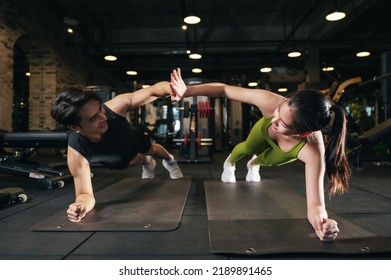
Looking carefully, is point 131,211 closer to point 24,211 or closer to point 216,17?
point 24,211

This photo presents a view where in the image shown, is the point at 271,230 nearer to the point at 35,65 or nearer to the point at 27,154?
the point at 27,154

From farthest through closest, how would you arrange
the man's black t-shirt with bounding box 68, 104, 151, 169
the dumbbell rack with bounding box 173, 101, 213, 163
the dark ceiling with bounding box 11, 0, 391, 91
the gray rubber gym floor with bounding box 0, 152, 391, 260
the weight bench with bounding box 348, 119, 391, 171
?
the dark ceiling with bounding box 11, 0, 391, 91
the dumbbell rack with bounding box 173, 101, 213, 163
the weight bench with bounding box 348, 119, 391, 171
the man's black t-shirt with bounding box 68, 104, 151, 169
the gray rubber gym floor with bounding box 0, 152, 391, 260

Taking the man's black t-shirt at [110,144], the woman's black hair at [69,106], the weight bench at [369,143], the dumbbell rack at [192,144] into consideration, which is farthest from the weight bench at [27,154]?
the weight bench at [369,143]

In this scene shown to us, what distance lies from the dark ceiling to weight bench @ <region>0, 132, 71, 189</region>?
3602 mm

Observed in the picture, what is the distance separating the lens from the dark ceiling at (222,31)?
615cm

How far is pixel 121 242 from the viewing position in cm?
114

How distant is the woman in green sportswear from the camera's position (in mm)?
1059

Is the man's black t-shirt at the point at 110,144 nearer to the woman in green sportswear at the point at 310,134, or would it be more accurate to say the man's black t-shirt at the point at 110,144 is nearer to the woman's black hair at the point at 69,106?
the woman's black hair at the point at 69,106

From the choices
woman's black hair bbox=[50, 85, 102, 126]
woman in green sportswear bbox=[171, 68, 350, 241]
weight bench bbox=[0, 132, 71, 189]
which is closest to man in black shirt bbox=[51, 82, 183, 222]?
woman's black hair bbox=[50, 85, 102, 126]

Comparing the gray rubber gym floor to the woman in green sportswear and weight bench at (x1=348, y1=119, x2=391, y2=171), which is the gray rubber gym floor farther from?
weight bench at (x1=348, y1=119, x2=391, y2=171)

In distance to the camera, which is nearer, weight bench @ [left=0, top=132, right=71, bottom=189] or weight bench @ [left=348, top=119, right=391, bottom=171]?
weight bench @ [left=0, top=132, right=71, bottom=189]

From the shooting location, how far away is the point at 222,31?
297 inches

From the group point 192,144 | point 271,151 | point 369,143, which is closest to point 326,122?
point 271,151

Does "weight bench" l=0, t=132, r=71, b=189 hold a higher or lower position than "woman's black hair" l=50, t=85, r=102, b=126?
lower
